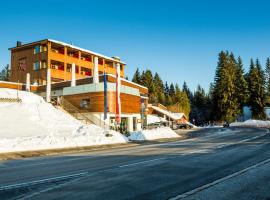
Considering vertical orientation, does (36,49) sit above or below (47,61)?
above

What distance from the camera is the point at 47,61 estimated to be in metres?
55.1

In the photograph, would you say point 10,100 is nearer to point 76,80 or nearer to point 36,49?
point 76,80

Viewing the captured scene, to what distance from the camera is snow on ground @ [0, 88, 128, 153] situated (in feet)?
66.3

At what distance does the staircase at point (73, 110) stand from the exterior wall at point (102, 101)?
1.56ft

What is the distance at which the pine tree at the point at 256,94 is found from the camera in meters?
80.4

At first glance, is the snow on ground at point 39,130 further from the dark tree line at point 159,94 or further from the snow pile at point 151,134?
A: the dark tree line at point 159,94

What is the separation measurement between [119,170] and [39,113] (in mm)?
25184

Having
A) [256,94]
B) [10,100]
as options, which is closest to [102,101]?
[10,100]

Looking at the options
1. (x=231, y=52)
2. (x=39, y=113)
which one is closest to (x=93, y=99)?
(x=39, y=113)

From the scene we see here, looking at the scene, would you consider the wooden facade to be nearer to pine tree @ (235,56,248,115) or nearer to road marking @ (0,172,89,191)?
pine tree @ (235,56,248,115)

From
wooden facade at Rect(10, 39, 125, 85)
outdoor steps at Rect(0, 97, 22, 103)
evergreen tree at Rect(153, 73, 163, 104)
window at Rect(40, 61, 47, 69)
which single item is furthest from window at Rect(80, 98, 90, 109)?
evergreen tree at Rect(153, 73, 163, 104)

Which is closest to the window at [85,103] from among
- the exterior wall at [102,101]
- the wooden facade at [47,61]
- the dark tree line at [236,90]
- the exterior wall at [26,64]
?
the exterior wall at [102,101]

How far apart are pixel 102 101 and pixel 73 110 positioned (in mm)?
4831

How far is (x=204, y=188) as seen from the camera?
6.95m
